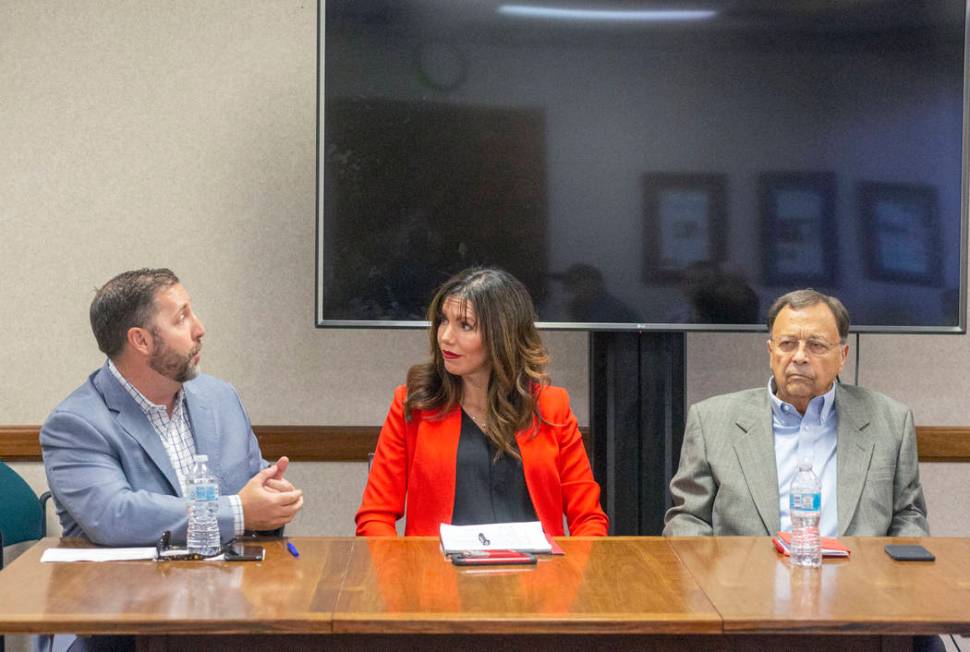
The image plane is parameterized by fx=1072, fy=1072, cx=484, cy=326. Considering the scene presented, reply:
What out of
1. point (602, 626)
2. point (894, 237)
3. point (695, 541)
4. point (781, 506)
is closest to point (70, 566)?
point (602, 626)

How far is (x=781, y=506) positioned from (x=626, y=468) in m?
0.86

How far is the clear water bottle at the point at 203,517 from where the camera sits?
2.37 meters

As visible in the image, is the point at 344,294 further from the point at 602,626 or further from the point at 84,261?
the point at 602,626

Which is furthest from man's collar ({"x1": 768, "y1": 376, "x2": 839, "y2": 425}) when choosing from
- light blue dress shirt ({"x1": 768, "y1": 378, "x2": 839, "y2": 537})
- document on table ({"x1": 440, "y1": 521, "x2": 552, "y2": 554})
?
document on table ({"x1": 440, "y1": 521, "x2": 552, "y2": 554})

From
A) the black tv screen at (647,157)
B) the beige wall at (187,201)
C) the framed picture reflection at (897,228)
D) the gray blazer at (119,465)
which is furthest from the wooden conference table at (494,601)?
the beige wall at (187,201)

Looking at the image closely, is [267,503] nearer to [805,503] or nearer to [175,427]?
[175,427]

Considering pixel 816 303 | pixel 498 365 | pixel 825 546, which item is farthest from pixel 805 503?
pixel 498 365

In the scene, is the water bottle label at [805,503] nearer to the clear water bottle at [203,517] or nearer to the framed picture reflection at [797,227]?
the clear water bottle at [203,517]

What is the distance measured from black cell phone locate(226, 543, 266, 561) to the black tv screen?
126 centimetres

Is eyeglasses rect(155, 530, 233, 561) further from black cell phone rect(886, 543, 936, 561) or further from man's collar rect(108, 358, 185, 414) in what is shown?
black cell phone rect(886, 543, 936, 561)

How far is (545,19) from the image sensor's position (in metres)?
3.57

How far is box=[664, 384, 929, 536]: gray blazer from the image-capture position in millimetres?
2848

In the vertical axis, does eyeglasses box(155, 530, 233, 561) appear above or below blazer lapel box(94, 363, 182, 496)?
below

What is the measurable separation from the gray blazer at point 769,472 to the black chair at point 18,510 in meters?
Answer: 2.07
